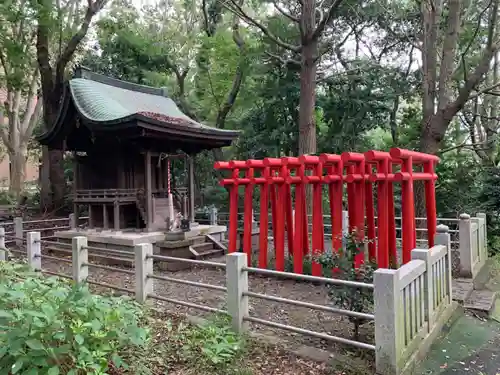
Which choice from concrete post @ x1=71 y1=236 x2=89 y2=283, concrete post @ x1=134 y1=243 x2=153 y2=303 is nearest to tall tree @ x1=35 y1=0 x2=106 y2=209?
concrete post @ x1=71 y1=236 x2=89 y2=283

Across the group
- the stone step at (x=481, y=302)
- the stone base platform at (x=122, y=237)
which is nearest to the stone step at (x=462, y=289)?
the stone step at (x=481, y=302)

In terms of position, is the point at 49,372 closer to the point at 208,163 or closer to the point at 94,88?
the point at 94,88

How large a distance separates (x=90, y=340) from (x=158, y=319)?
2.03m

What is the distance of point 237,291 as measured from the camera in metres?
4.77

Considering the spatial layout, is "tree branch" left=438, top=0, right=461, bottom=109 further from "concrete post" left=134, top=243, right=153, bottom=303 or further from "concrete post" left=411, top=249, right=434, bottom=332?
"concrete post" left=134, top=243, right=153, bottom=303

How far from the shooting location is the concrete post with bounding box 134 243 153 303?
588 cm

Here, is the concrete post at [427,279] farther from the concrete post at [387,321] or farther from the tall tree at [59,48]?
the tall tree at [59,48]

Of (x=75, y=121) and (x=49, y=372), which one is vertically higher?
(x=75, y=121)

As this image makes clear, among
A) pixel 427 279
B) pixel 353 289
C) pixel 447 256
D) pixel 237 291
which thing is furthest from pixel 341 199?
pixel 237 291

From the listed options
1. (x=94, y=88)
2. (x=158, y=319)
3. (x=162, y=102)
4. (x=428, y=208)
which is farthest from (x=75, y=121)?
(x=428, y=208)

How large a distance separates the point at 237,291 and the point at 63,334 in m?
2.03

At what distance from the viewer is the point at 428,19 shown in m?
10.9

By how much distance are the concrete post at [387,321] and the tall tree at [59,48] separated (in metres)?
13.6

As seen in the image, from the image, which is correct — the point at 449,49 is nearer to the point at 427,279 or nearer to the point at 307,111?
the point at 307,111
